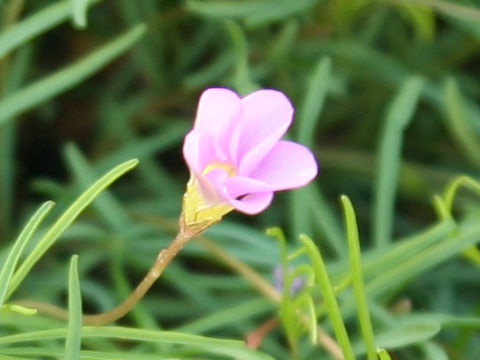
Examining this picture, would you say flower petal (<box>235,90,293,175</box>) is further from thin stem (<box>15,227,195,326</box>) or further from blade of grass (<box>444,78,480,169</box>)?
blade of grass (<box>444,78,480,169</box>)

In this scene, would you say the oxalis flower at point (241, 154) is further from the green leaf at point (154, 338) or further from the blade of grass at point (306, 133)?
the blade of grass at point (306, 133)

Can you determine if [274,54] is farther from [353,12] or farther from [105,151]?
[105,151]

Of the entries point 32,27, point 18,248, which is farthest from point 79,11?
point 18,248

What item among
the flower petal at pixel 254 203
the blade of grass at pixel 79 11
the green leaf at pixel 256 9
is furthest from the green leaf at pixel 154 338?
the green leaf at pixel 256 9

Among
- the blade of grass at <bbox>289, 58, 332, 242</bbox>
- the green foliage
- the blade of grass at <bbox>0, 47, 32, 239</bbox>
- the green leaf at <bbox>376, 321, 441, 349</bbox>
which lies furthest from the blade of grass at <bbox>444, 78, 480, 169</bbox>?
the blade of grass at <bbox>0, 47, 32, 239</bbox>

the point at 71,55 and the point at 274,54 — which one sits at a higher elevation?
the point at 71,55

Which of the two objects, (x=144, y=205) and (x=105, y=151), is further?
(x=105, y=151)

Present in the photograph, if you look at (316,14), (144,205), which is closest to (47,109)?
(144,205)
